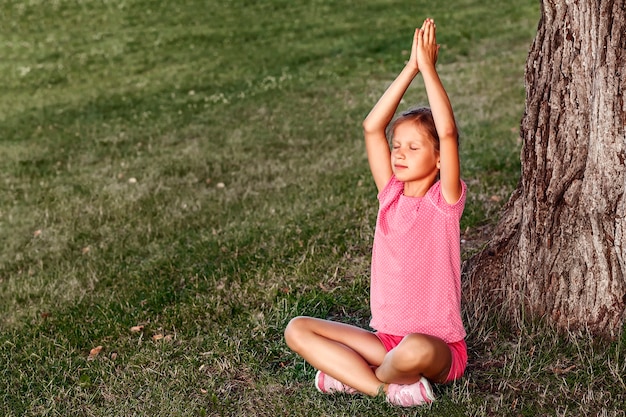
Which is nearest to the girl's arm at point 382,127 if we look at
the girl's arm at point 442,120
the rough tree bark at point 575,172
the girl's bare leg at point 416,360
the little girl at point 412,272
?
the little girl at point 412,272

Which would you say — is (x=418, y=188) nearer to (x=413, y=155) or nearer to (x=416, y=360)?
(x=413, y=155)

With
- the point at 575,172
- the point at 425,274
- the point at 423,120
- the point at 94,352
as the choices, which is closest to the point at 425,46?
the point at 423,120

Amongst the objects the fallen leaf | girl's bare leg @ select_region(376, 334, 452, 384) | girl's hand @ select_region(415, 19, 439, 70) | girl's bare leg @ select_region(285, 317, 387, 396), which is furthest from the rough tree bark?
the fallen leaf

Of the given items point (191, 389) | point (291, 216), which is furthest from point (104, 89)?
point (191, 389)

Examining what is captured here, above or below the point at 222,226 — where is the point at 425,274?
above

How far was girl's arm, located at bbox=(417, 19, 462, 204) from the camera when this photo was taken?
3.42 meters

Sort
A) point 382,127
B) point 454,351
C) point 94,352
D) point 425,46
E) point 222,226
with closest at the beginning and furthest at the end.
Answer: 1. point 425,46
2. point 454,351
3. point 382,127
4. point 94,352
5. point 222,226

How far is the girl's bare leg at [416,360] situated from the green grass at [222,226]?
0.43 ft

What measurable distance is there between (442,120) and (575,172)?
717mm

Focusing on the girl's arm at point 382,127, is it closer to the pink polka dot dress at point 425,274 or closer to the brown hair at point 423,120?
the brown hair at point 423,120

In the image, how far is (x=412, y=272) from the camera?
141 inches

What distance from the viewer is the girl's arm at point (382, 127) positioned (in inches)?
143

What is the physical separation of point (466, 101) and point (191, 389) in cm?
697

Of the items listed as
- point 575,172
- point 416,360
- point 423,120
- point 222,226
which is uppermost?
point 423,120
